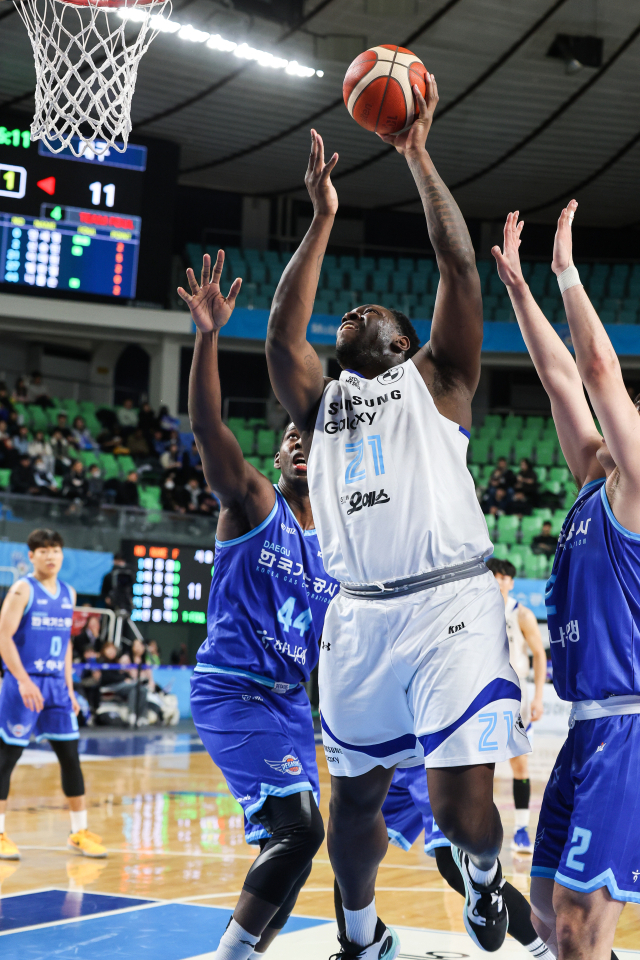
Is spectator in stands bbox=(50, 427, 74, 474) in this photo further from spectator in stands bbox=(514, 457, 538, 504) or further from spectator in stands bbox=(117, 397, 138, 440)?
spectator in stands bbox=(514, 457, 538, 504)

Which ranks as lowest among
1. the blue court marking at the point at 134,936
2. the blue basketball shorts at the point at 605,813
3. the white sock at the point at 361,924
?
the blue court marking at the point at 134,936

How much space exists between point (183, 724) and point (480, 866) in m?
12.4

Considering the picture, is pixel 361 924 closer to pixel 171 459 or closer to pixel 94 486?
pixel 94 486

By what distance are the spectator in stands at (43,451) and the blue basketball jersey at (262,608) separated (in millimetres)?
13344

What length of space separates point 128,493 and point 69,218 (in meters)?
4.61

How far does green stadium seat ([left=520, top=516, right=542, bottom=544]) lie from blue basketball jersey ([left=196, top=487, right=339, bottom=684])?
46.6ft

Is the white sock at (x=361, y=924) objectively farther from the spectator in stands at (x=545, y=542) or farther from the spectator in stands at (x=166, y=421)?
the spectator in stands at (x=166, y=421)

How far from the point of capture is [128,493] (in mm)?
16719

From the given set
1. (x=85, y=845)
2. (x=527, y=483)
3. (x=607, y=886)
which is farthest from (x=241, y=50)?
(x=607, y=886)

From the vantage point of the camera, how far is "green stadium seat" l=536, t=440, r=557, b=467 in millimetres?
21406

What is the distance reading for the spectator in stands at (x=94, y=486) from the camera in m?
16.4

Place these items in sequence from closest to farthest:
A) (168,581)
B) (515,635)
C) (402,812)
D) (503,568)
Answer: (402,812)
(503,568)
(515,635)
(168,581)

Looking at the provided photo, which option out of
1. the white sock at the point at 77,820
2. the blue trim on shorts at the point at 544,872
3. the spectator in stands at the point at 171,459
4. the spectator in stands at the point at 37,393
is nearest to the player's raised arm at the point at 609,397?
the blue trim on shorts at the point at 544,872

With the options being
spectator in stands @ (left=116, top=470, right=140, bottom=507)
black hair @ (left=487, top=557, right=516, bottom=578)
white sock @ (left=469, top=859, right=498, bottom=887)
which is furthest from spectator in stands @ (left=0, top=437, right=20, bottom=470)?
white sock @ (left=469, top=859, right=498, bottom=887)
